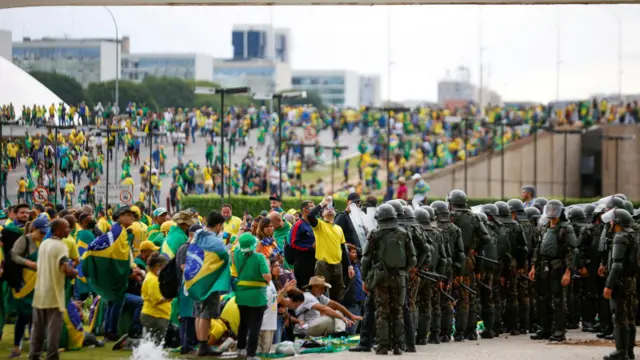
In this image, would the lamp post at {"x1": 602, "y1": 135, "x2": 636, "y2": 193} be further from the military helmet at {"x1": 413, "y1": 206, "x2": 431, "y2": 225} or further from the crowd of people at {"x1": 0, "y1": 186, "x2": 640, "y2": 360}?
the military helmet at {"x1": 413, "y1": 206, "x2": 431, "y2": 225}

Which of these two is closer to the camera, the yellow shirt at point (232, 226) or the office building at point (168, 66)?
the yellow shirt at point (232, 226)

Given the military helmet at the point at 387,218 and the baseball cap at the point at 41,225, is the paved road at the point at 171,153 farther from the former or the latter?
the military helmet at the point at 387,218

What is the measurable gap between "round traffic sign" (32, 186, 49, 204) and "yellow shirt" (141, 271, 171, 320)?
1069 cm

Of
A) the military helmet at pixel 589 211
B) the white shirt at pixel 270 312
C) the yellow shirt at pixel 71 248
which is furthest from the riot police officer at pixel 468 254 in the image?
the yellow shirt at pixel 71 248

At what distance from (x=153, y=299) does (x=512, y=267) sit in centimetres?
607

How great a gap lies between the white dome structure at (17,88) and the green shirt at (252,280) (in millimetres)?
8452

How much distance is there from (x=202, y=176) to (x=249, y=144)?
9838 millimetres

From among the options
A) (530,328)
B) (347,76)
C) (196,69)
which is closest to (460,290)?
(530,328)

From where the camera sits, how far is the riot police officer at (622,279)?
1529 cm

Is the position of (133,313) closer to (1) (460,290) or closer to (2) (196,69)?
(1) (460,290)

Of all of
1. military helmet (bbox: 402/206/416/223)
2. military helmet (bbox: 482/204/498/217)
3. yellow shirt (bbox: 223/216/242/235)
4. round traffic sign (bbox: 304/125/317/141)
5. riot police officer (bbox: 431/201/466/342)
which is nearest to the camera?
military helmet (bbox: 402/206/416/223)

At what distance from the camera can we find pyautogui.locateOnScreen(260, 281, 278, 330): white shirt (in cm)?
1557

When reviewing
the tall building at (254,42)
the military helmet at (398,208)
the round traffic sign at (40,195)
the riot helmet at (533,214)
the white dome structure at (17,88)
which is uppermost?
the tall building at (254,42)

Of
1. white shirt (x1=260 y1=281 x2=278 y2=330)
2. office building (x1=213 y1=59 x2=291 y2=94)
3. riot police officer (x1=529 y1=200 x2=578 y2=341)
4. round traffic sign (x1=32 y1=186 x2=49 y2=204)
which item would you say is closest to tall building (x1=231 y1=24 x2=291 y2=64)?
office building (x1=213 y1=59 x2=291 y2=94)
